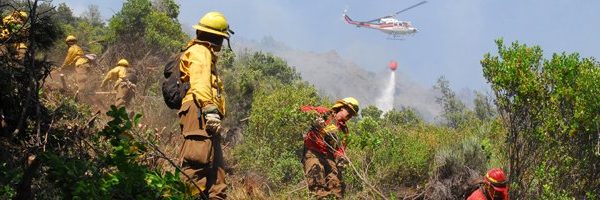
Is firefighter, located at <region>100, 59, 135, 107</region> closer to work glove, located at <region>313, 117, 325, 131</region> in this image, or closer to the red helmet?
work glove, located at <region>313, 117, 325, 131</region>

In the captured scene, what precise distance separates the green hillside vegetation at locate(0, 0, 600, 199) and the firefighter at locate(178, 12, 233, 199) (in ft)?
1.49

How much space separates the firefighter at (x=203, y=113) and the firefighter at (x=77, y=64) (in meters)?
7.71

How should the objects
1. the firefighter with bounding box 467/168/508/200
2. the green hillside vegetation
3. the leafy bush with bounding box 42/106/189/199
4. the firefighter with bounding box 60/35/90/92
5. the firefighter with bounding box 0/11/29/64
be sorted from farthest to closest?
the firefighter with bounding box 60/35/90/92
the firefighter with bounding box 467/168/508/200
the firefighter with bounding box 0/11/29/64
the green hillside vegetation
the leafy bush with bounding box 42/106/189/199

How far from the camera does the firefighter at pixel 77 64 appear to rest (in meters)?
12.5

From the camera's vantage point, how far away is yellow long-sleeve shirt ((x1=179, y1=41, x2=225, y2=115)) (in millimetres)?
4926

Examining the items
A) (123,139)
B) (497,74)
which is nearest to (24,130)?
(123,139)

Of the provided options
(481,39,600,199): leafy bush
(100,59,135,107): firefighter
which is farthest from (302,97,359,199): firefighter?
(100,59,135,107): firefighter

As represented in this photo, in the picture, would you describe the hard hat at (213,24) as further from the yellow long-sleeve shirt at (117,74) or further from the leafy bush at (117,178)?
the yellow long-sleeve shirt at (117,74)

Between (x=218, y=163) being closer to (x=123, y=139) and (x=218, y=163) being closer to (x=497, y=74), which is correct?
(x=123, y=139)

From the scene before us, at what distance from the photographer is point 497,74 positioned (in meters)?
7.76

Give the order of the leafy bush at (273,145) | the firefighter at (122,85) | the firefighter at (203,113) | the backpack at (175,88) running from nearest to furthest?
the firefighter at (203,113) < the backpack at (175,88) < the leafy bush at (273,145) < the firefighter at (122,85)

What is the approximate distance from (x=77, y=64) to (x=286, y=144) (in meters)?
4.18

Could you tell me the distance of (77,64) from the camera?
12562 millimetres

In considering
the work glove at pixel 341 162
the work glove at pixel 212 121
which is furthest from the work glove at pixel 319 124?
the work glove at pixel 212 121
